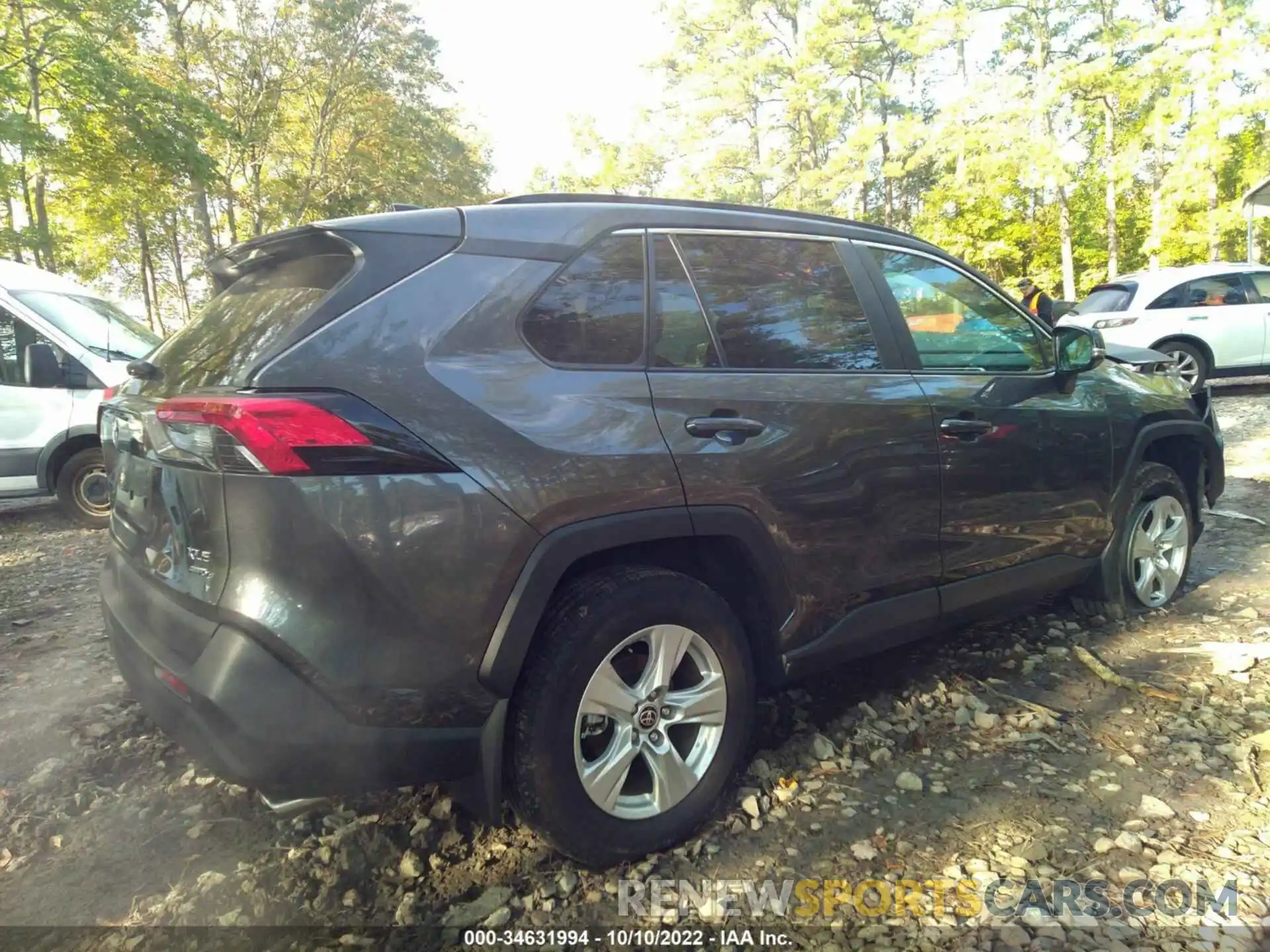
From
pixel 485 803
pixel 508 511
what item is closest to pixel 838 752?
pixel 485 803

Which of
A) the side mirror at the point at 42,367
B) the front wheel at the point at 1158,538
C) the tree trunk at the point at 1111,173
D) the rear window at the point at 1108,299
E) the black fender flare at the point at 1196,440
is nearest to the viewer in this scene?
the black fender flare at the point at 1196,440

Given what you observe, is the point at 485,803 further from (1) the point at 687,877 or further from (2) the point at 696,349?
(2) the point at 696,349

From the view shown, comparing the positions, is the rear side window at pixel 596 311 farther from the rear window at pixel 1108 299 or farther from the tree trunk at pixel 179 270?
the tree trunk at pixel 179 270

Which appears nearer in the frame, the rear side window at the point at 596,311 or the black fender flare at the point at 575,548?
the black fender flare at the point at 575,548

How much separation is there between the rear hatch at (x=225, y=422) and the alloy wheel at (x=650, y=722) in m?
0.82

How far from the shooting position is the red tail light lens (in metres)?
1.79

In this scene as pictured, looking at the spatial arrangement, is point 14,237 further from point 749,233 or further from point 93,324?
point 749,233

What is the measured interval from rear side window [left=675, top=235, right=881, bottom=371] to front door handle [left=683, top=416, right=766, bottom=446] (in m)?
0.21

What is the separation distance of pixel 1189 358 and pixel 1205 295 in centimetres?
93

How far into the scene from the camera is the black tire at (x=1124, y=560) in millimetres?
3689

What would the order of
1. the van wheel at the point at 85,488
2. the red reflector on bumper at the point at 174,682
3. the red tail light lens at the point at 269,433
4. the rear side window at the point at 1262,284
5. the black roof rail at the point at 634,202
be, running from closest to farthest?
1. the red tail light lens at the point at 269,433
2. the red reflector on bumper at the point at 174,682
3. the black roof rail at the point at 634,202
4. the van wheel at the point at 85,488
5. the rear side window at the point at 1262,284

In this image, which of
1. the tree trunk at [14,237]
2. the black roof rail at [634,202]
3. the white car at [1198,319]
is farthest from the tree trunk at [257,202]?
the black roof rail at [634,202]

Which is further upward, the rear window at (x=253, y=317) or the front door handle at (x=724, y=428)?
the rear window at (x=253, y=317)

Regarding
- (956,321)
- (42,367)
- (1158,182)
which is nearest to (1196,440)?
(956,321)
